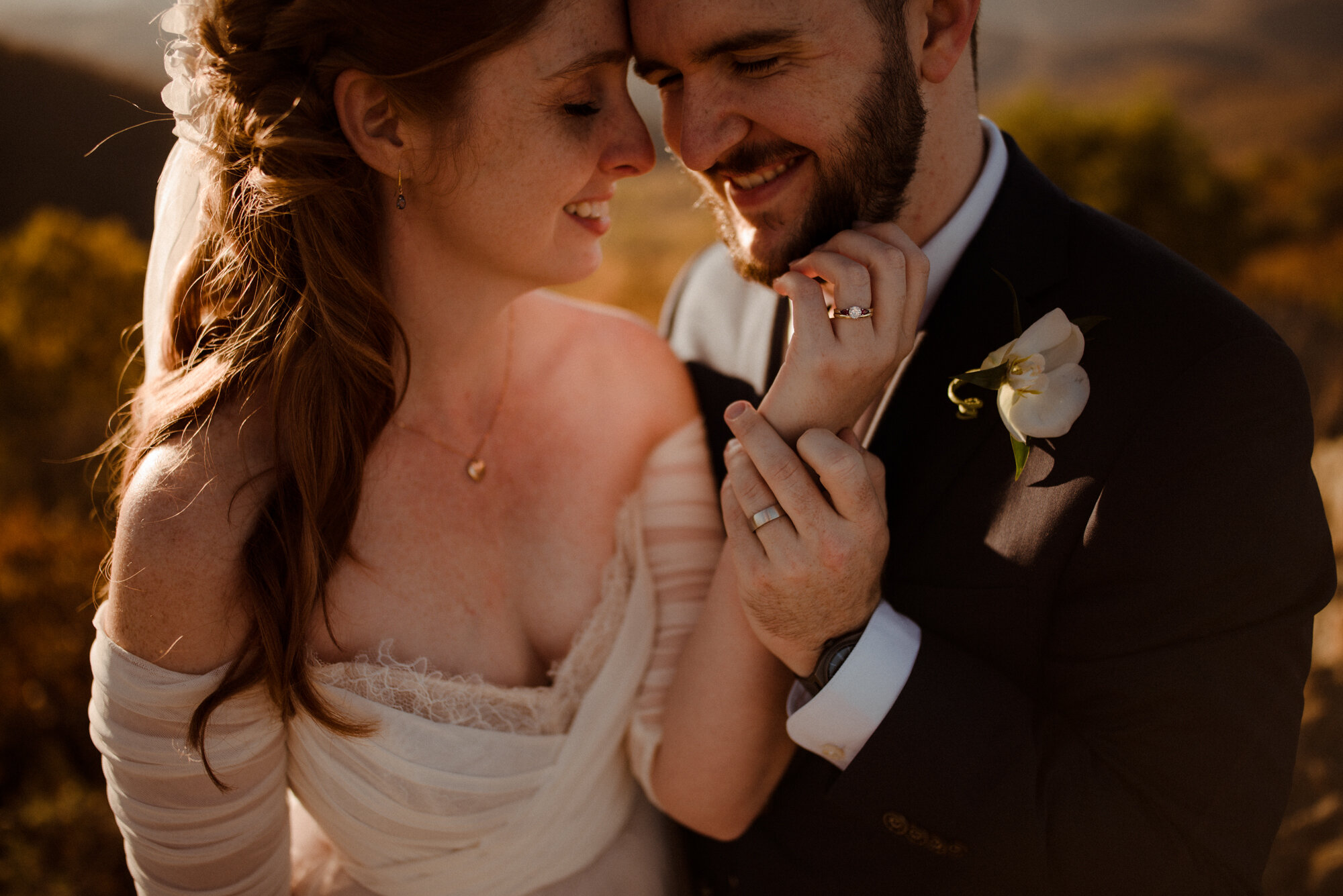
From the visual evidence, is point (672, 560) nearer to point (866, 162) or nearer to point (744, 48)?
point (866, 162)

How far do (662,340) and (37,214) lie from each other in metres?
2.76

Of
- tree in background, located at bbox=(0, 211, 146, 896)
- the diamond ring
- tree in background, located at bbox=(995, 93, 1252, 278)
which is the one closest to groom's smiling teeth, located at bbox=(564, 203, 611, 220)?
the diamond ring

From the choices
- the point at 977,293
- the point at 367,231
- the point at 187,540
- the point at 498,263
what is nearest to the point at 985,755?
the point at 977,293

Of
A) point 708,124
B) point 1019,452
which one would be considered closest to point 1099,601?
point 1019,452

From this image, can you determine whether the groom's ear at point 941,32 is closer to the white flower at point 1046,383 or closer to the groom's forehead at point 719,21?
the groom's forehead at point 719,21

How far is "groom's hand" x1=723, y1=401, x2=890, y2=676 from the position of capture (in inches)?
55.3

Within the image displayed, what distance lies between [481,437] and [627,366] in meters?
0.42

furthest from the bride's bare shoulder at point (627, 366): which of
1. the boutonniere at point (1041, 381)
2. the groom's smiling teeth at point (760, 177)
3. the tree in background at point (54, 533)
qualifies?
the tree in background at point (54, 533)

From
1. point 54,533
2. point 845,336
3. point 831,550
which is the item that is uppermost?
point 845,336

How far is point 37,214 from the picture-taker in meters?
3.11

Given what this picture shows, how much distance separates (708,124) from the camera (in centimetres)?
171

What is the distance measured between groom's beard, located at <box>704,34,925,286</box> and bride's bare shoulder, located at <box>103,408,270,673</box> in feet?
3.95

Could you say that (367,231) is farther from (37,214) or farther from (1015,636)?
(37,214)

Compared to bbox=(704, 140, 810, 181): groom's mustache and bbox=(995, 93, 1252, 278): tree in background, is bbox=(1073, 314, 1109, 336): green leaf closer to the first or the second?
bbox=(704, 140, 810, 181): groom's mustache
